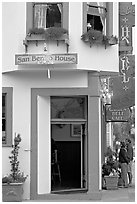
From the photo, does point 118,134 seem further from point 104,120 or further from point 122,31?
point 122,31

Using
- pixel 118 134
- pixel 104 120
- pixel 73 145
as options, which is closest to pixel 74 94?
pixel 73 145

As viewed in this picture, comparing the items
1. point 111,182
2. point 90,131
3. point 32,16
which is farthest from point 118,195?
point 32,16

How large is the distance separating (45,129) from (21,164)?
1.29m

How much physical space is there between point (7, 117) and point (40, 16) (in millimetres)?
3173

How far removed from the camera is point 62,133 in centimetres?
1784

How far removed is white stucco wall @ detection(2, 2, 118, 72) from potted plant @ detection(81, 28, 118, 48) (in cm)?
16

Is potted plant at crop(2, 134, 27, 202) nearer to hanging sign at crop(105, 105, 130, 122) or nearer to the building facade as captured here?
the building facade

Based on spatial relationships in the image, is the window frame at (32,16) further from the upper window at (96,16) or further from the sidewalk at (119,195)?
the sidewalk at (119,195)

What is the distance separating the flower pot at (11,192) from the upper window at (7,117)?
1.39 m

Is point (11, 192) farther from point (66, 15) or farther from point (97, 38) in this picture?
point (66, 15)

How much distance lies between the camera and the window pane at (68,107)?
52.5 feet

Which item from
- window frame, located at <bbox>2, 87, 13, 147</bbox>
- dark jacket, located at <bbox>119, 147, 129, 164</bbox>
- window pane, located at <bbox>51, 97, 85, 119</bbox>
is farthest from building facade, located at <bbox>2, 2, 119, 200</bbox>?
dark jacket, located at <bbox>119, 147, 129, 164</bbox>

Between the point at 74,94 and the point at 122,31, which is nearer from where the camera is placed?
the point at 74,94

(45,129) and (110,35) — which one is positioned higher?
(110,35)
